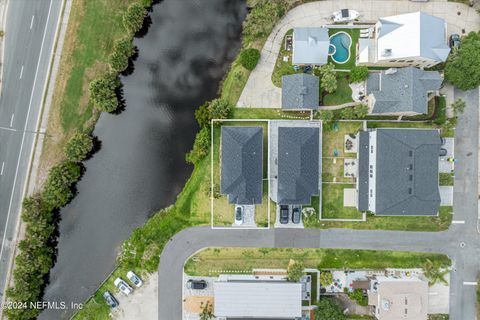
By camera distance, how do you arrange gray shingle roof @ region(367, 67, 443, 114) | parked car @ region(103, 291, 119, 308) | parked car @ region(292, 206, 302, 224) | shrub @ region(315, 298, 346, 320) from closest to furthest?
gray shingle roof @ region(367, 67, 443, 114) → shrub @ region(315, 298, 346, 320) → parked car @ region(292, 206, 302, 224) → parked car @ region(103, 291, 119, 308)

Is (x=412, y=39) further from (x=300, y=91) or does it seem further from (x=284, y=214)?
(x=284, y=214)

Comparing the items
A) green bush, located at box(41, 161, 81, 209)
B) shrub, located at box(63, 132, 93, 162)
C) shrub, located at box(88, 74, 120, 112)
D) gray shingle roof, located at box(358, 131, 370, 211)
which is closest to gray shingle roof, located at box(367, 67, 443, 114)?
gray shingle roof, located at box(358, 131, 370, 211)

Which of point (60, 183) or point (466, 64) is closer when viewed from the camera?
point (466, 64)

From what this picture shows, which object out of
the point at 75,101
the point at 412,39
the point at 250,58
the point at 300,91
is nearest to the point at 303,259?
the point at 300,91

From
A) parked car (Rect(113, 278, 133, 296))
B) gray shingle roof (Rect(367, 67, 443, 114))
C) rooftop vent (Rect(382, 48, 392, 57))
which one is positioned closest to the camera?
gray shingle roof (Rect(367, 67, 443, 114))

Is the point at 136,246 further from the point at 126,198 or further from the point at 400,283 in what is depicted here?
the point at 400,283

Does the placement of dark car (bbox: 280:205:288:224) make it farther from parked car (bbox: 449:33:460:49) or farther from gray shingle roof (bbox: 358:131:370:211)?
parked car (bbox: 449:33:460:49)

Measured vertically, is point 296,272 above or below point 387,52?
below

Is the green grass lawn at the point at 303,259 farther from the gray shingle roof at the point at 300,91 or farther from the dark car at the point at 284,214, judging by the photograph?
the gray shingle roof at the point at 300,91
